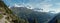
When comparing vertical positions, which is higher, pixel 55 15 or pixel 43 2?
pixel 43 2

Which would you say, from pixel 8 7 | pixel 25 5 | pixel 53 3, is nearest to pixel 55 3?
pixel 53 3

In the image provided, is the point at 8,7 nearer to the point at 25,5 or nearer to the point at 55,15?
the point at 25,5

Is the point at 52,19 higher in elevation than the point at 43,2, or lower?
lower

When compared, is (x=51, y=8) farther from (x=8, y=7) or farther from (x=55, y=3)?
(x=8, y=7)

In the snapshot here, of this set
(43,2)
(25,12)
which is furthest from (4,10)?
(43,2)

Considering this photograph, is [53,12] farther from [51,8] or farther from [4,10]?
[4,10]

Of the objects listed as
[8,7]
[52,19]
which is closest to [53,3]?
[52,19]

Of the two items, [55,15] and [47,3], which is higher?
[47,3]
